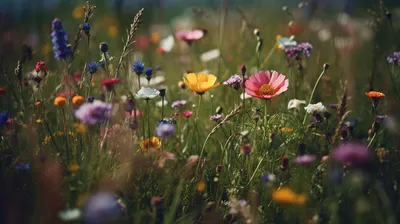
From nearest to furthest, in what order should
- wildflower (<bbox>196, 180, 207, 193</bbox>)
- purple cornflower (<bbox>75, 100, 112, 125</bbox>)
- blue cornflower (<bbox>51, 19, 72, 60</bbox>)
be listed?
purple cornflower (<bbox>75, 100, 112, 125</bbox>) < wildflower (<bbox>196, 180, 207, 193</bbox>) < blue cornflower (<bbox>51, 19, 72, 60</bbox>)

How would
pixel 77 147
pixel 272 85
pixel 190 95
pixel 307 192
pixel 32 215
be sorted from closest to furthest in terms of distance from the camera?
pixel 32 215 < pixel 307 192 < pixel 77 147 < pixel 272 85 < pixel 190 95

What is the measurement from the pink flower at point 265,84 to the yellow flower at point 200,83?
0.48 ft

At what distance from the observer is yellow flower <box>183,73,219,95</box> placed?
177cm

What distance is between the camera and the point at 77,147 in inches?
66.6

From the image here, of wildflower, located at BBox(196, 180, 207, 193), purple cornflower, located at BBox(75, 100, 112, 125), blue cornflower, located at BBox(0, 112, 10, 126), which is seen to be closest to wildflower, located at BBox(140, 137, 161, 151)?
wildflower, located at BBox(196, 180, 207, 193)

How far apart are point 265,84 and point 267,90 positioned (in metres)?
0.06

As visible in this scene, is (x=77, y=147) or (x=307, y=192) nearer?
(x=307, y=192)

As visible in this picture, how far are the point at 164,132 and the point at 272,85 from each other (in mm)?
610

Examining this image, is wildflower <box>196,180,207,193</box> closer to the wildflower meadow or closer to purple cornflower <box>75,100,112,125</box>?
the wildflower meadow

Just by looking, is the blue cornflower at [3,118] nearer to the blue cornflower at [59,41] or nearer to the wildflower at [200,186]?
the blue cornflower at [59,41]

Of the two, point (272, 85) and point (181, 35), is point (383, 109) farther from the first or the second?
point (181, 35)

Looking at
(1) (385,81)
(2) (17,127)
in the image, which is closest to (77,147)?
(2) (17,127)

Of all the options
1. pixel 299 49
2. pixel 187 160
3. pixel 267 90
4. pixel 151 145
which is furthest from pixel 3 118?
pixel 299 49

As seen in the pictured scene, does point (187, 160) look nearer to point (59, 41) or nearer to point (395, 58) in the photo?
point (59, 41)
